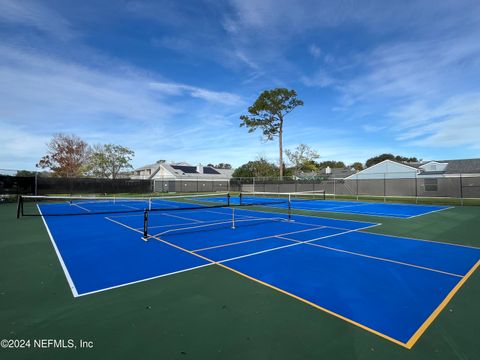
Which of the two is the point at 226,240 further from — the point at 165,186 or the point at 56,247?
the point at 165,186

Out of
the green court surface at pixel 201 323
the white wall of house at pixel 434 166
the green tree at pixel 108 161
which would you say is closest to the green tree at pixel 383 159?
the white wall of house at pixel 434 166

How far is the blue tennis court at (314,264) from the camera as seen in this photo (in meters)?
3.81

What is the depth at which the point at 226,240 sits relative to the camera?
8172 mm

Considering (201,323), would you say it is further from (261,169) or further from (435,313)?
(261,169)

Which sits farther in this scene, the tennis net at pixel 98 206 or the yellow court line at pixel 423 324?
the tennis net at pixel 98 206

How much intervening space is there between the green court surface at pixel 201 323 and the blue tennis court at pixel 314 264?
0.75ft

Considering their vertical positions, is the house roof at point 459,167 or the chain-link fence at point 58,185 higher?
the house roof at point 459,167

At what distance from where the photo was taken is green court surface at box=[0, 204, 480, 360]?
280cm

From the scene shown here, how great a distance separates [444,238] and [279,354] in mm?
8416

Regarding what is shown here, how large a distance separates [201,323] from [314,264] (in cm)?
317

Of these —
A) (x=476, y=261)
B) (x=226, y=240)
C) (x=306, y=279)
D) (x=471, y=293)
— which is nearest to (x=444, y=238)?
(x=476, y=261)

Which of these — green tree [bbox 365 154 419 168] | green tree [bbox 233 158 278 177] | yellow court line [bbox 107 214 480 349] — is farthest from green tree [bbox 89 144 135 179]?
green tree [bbox 365 154 419 168]

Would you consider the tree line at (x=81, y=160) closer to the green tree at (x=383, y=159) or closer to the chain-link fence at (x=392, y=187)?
the chain-link fence at (x=392, y=187)

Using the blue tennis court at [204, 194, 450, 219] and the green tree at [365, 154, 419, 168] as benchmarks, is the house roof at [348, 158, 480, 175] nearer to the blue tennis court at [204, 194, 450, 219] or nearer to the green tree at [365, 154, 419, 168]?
the blue tennis court at [204, 194, 450, 219]
